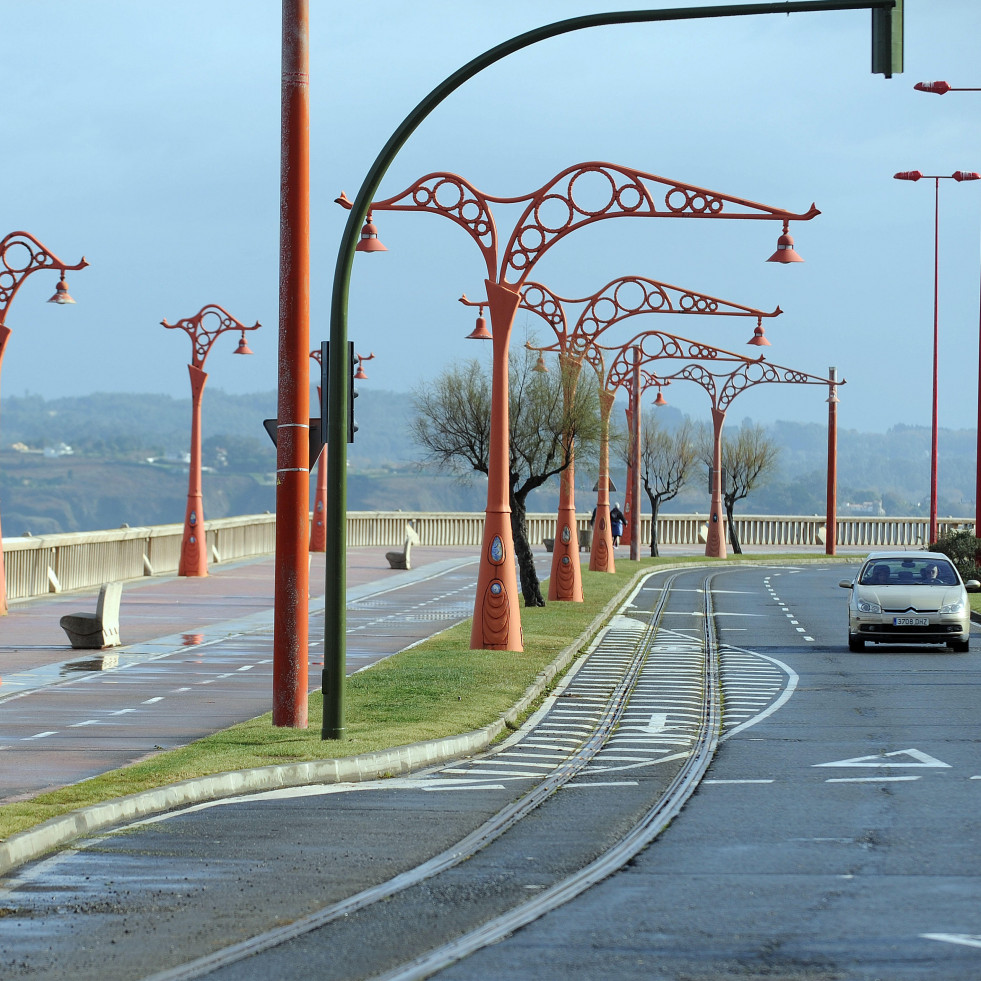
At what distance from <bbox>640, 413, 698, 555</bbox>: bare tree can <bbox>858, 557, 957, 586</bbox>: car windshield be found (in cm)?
4333

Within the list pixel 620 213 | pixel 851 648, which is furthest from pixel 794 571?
pixel 620 213

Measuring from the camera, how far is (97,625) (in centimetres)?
2314

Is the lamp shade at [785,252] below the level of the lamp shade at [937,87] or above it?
below

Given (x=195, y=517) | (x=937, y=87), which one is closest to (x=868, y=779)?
(x=937, y=87)

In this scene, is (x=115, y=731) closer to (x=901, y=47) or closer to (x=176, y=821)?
(x=176, y=821)

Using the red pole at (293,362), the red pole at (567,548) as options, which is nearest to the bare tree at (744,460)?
the red pole at (567,548)

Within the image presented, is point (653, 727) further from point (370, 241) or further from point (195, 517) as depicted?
point (195, 517)

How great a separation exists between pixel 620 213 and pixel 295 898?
49.4 feet

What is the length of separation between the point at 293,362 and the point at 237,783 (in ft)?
13.4

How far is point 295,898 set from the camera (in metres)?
8.09

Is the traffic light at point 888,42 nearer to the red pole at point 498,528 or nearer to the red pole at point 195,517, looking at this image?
the red pole at point 498,528

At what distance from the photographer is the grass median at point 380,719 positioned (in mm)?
11234

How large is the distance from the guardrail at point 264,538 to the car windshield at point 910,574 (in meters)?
16.6

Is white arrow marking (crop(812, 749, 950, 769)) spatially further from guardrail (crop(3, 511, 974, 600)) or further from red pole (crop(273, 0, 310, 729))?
guardrail (crop(3, 511, 974, 600))
